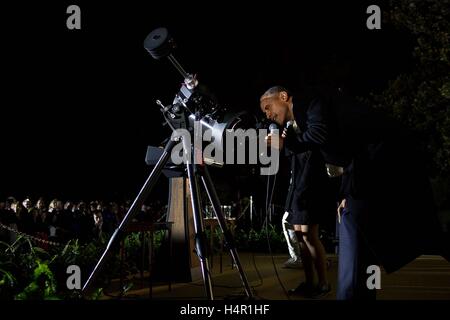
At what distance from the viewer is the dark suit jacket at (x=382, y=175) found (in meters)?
2.79

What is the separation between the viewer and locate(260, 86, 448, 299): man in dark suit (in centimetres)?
279

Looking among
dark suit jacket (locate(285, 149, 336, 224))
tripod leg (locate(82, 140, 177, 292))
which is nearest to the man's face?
tripod leg (locate(82, 140, 177, 292))

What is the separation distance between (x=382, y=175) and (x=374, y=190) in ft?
Result: 0.31

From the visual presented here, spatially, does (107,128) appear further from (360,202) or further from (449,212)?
(360,202)

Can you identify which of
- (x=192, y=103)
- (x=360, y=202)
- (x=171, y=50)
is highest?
(x=171, y=50)

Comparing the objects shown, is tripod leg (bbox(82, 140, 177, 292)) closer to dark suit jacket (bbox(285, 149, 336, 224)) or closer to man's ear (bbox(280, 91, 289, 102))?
man's ear (bbox(280, 91, 289, 102))

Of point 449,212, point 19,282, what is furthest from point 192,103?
point 449,212

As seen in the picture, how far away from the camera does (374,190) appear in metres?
Answer: 2.86

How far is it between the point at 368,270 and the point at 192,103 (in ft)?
5.96

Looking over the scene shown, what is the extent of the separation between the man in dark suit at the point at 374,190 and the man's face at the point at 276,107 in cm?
→ 85

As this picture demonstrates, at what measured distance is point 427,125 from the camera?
14383 millimetres

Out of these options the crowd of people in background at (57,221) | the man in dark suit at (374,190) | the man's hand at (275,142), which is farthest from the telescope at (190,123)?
the crowd of people in background at (57,221)
